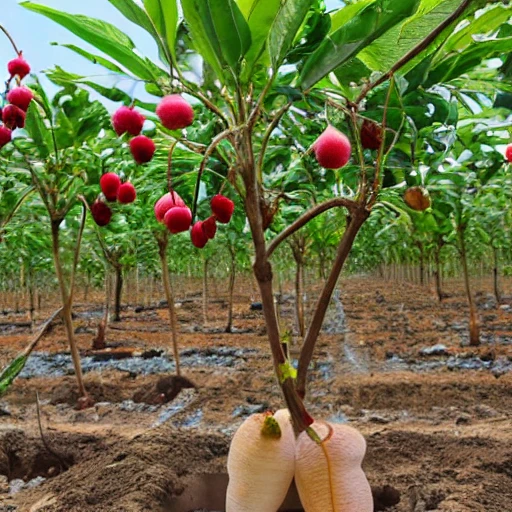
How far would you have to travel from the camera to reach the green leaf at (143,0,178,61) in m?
1.19

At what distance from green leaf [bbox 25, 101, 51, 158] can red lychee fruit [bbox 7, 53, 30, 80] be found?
1.10m

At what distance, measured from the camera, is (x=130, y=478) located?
218 centimetres

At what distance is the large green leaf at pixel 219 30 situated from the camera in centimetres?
113

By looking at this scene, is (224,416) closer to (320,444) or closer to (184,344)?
(320,444)

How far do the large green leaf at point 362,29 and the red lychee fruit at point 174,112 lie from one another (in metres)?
0.32

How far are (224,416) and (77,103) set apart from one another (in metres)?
2.63

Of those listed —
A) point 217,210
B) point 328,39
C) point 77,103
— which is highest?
point 77,103

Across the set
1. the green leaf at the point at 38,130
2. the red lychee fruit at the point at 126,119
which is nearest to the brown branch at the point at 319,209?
the red lychee fruit at the point at 126,119

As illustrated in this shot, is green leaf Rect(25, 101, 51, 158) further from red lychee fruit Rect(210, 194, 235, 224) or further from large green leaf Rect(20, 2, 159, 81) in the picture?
red lychee fruit Rect(210, 194, 235, 224)

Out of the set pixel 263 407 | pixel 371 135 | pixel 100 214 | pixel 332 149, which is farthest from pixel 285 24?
pixel 263 407

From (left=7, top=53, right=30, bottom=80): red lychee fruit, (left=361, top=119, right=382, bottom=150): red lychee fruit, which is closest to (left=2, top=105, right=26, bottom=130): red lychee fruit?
(left=7, top=53, right=30, bottom=80): red lychee fruit

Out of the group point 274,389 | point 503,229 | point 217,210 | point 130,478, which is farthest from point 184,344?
point 217,210

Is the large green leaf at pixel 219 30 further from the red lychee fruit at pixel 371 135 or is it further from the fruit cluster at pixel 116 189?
the fruit cluster at pixel 116 189

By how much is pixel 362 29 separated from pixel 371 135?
1.23 ft
